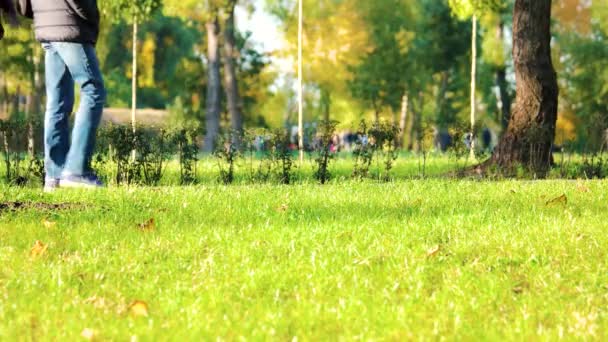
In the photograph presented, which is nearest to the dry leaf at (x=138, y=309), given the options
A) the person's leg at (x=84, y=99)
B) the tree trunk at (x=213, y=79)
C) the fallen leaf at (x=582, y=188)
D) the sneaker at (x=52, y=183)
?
the person's leg at (x=84, y=99)

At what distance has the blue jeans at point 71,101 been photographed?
1019 centimetres

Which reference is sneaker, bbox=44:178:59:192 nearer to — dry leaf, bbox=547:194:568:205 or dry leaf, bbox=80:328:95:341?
dry leaf, bbox=547:194:568:205

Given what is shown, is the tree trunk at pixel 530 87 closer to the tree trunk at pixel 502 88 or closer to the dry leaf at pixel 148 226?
the dry leaf at pixel 148 226

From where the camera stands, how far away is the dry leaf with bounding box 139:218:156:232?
23.9ft

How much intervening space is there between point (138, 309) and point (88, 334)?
1.69 feet

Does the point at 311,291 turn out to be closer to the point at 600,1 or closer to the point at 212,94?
the point at 212,94

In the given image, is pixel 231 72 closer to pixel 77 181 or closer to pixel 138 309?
pixel 77 181

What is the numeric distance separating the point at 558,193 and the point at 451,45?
135 ft

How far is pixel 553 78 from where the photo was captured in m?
16.3

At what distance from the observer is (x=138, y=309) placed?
4.99 metres

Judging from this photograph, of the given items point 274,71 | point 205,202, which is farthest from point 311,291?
point 274,71

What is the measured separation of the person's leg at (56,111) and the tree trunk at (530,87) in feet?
24.4

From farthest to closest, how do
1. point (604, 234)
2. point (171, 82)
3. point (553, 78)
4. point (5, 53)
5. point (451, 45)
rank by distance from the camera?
1. point (171, 82)
2. point (451, 45)
3. point (5, 53)
4. point (553, 78)
5. point (604, 234)

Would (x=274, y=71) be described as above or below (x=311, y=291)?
above
